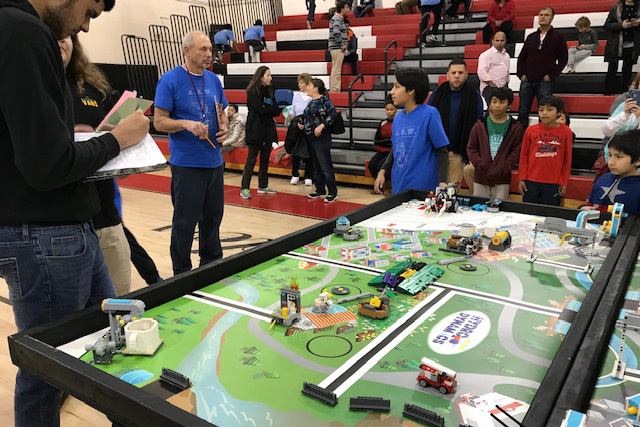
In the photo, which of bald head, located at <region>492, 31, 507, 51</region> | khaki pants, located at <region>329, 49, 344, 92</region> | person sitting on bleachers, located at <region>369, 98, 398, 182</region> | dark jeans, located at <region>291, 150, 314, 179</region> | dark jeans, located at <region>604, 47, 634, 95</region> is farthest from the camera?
khaki pants, located at <region>329, 49, 344, 92</region>

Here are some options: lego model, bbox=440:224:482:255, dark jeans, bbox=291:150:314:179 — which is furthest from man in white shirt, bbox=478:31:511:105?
lego model, bbox=440:224:482:255

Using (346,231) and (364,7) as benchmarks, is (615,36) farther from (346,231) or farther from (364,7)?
(364,7)

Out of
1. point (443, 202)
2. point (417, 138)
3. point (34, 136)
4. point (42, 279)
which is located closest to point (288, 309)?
point (42, 279)

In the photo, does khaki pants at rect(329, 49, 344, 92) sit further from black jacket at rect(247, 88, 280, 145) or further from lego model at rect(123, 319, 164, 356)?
lego model at rect(123, 319, 164, 356)

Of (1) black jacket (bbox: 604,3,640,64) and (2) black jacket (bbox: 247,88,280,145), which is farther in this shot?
(2) black jacket (bbox: 247,88,280,145)

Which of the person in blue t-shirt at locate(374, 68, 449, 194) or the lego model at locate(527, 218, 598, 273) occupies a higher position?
the person in blue t-shirt at locate(374, 68, 449, 194)

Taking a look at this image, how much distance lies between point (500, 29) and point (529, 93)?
1929 millimetres

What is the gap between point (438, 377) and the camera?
3.52ft

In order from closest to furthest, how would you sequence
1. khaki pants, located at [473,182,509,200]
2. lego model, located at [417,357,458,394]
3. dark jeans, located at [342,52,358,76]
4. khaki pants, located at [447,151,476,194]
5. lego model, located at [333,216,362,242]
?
lego model, located at [417,357,458,394] < lego model, located at [333,216,362,242] < khaki pants, located at [473,182,509,200] < khaki pants, located at [447,151,476,194] < dark jeans, located at [342,52,358,76]

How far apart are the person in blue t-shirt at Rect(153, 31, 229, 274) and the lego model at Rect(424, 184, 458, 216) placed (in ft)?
3.91

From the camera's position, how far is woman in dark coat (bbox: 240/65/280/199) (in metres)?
5.67

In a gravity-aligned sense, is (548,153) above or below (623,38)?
below

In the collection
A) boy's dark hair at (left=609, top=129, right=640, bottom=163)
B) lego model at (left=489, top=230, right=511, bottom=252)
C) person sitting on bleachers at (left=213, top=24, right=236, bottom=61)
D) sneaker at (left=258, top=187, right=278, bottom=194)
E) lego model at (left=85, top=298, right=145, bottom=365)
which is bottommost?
sneaker at (left=258, top=187, right=278, bottom=194)

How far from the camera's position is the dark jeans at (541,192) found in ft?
12.2
